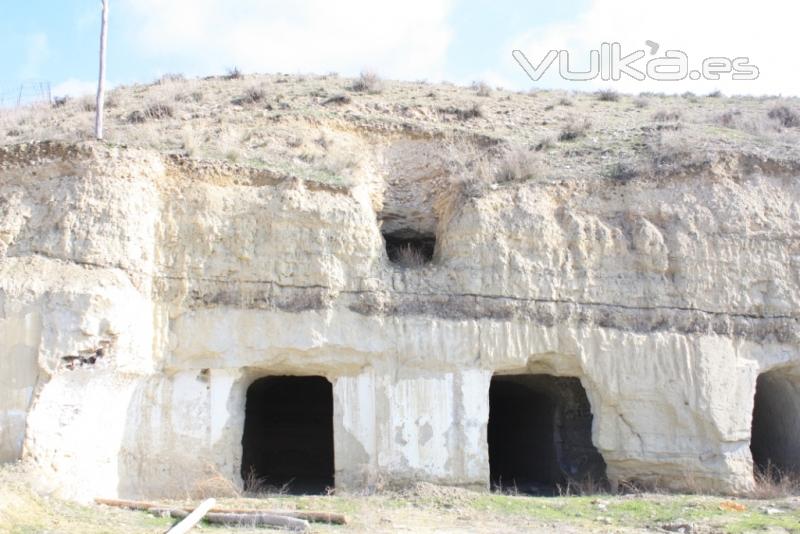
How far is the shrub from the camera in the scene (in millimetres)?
17422

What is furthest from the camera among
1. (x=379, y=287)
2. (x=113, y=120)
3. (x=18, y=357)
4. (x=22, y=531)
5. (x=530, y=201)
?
(x=113, y=120)

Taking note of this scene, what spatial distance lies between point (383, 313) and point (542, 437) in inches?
215

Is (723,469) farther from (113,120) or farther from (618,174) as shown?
(113,120)

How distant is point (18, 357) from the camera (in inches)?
415

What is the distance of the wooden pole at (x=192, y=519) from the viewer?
8.33 meters

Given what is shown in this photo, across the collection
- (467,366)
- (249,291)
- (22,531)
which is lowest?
(22,531)

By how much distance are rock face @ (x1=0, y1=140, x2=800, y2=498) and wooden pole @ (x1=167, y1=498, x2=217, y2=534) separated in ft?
4.77

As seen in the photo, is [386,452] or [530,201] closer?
[386,452]

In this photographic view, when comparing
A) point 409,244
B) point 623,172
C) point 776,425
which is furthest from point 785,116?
point 409,244

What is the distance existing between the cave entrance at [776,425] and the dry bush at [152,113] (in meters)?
12.6

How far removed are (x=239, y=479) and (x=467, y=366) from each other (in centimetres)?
380

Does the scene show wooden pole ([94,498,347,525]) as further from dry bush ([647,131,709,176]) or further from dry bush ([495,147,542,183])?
dry bush ([647,131,709,176])

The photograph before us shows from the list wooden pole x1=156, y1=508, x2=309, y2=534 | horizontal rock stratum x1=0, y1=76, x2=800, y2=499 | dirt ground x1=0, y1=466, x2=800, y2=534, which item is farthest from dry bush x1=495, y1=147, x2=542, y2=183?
wooden pole x1=156, y1=508, x2=309, y2=534

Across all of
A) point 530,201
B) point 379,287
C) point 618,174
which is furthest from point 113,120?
point 618,174
